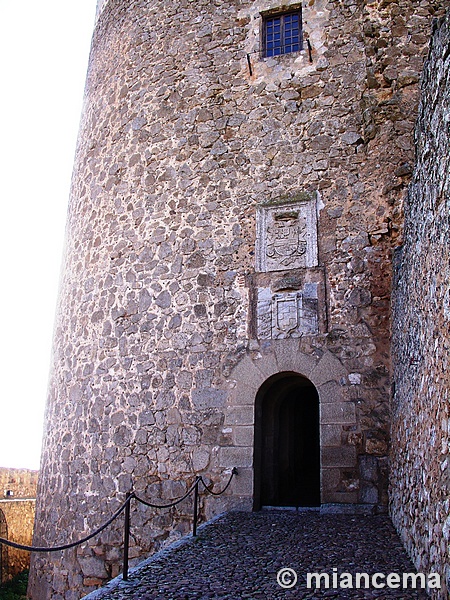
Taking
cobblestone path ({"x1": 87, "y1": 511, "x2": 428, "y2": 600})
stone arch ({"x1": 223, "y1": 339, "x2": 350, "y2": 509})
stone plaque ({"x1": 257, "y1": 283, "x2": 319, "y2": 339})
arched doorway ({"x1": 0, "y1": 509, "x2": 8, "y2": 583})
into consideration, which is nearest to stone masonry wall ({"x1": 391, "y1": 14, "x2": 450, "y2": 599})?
cobblestone path ({"x1": 87, "y1": 511, "x2": 428, "y2": 600})

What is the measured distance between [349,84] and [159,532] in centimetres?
595

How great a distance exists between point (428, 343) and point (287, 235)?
3.66 meters

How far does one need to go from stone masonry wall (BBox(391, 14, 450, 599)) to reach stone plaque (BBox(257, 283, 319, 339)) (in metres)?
1.69

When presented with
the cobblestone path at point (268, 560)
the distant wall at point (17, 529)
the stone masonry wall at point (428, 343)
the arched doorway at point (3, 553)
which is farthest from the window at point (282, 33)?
the distant wall at point (17, 529)

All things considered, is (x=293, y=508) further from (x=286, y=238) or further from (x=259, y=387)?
(x=286, y=238)

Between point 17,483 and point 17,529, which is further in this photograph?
point 17,483

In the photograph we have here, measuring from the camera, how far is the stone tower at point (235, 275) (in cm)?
679

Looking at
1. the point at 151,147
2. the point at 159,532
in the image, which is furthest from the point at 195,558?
the point at 151,147

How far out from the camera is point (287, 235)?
24.1 feet

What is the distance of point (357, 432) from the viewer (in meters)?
6.41

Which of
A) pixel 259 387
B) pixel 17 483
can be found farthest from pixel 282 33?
pixel 17 483

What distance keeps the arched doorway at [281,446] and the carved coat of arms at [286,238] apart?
1.44 metres

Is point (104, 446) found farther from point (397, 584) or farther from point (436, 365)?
point (436, 365)

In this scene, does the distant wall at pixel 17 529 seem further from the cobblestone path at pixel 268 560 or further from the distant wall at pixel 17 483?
the cobblestone path at pixel 268 560
